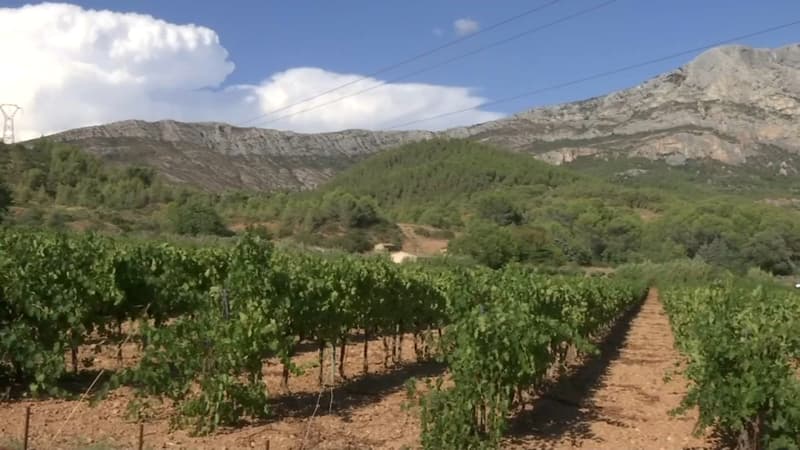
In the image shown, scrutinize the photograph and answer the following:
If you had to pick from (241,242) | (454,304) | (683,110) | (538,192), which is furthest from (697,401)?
(683,110)

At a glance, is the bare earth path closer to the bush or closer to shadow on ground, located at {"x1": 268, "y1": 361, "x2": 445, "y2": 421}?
shadow on ground, located at {"x1": 268, "y1": 361, "x2": 445, "y2": 421}

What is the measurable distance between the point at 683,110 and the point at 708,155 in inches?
1096

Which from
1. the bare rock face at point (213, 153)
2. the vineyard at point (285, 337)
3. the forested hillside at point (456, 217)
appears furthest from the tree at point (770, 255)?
the bare rock face at point (213, 153)

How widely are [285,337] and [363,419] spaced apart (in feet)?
4.71

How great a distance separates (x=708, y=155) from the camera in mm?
174375

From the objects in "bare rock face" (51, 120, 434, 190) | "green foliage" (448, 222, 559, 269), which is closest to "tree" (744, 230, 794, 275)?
"green foliage" (448, 222, 559, 269)

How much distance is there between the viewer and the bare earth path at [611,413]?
29.4ft

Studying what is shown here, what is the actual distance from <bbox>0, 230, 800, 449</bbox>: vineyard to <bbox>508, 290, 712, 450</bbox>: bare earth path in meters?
0.46

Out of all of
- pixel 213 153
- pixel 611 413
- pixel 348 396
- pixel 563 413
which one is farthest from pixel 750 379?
pixel 213 153

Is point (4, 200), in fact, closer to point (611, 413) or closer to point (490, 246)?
point (490, 246)

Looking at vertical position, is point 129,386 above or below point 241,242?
below

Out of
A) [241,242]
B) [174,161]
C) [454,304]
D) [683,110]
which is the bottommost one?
[454,304]

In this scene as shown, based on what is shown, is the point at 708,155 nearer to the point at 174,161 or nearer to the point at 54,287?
the point at 174,161

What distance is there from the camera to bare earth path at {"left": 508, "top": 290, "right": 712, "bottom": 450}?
8.95 metres
